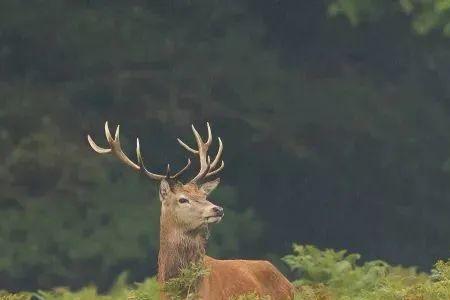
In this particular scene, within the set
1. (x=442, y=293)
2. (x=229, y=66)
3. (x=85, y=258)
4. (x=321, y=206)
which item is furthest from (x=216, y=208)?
(x=321, y=206)

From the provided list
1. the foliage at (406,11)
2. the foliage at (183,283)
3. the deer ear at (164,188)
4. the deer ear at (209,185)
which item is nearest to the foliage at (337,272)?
the deer ear at (209,185)

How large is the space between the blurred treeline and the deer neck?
12.8m

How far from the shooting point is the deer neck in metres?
13.1

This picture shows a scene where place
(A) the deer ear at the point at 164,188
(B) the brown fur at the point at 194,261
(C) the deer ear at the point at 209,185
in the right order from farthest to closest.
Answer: (C) the deer ear at the point at 209,185 < (A) the deer ear at the point at 164,188 < (B) the brown fur at the point at 194,261

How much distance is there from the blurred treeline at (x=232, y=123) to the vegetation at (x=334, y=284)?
9.32 m

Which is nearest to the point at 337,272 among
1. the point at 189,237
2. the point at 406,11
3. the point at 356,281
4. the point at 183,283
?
the point at 356,281

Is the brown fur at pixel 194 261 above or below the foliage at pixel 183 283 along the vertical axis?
above

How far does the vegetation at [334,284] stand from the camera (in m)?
10.7

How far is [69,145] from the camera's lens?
87.5 ft

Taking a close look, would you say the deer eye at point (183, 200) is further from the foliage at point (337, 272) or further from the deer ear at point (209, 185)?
the foliage at point (337, 272)

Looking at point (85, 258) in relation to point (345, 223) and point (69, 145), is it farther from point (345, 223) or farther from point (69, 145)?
point (345, 223)

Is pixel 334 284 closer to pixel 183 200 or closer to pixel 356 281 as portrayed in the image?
pixel 356 281

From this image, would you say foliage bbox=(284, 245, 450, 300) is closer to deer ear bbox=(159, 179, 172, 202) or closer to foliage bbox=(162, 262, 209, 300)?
foliage bbox=(162, 262, 209, 300)

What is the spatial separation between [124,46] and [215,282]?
14.7m
